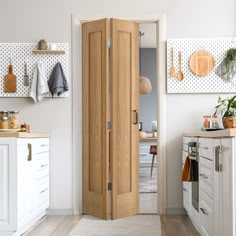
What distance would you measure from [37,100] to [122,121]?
0.88 metres

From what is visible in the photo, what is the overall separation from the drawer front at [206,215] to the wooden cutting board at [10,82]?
220 cm

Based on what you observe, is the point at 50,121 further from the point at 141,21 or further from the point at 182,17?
the point at 182,17

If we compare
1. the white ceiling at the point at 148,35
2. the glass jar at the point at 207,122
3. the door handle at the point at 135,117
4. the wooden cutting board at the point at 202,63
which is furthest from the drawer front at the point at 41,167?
the white ceiling at the point at 148,35

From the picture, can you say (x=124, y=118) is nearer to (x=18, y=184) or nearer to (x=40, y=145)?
(x=40, y=145)

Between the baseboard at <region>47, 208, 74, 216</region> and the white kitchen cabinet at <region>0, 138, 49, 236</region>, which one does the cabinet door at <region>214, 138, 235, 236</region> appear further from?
the baseboard at <region>47, 208, 74, 216</region>

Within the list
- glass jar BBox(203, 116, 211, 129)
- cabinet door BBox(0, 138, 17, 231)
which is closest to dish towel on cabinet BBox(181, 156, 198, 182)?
glass jar BBox(203, 116, 211, 129)

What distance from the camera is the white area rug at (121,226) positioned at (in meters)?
3.52

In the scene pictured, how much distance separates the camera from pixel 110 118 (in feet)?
13.6

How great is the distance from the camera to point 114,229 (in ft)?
12.0

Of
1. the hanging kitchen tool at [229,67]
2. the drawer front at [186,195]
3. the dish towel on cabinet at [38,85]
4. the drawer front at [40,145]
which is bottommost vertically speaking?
the drawer front at [186,195]

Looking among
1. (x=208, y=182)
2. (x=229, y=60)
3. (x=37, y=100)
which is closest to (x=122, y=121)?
(x=37, y=100)

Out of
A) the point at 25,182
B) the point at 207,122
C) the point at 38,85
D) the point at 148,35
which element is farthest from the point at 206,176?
the point at 148,35

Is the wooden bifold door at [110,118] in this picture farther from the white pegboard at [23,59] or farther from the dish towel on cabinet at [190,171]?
the dish towel on cabinet at [190,171]

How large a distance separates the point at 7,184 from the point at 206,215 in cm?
140
